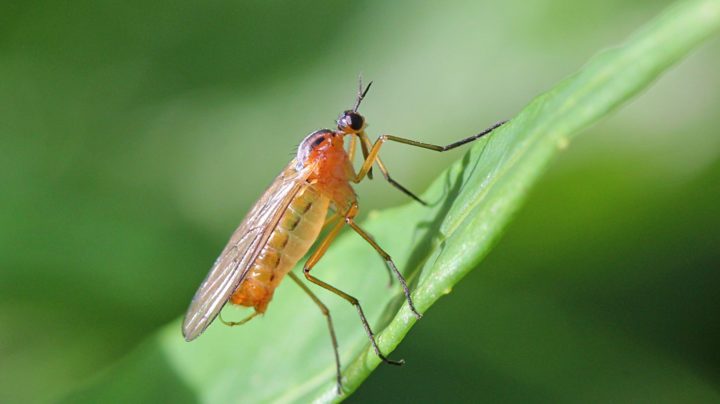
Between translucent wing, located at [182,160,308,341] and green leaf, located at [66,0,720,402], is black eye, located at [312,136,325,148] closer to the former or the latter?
translucent wing, located at [182,160,308,341]

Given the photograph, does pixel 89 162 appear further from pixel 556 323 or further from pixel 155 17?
pixel 556 323

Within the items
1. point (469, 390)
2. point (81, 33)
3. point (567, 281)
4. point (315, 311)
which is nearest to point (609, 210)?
point (567, 281)

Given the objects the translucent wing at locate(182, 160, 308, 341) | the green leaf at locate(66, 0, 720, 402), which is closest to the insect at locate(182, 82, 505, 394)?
the translucent wing at locate(182, 160, 308, 341)

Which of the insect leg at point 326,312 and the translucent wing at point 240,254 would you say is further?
the translucent wing at point 240,254

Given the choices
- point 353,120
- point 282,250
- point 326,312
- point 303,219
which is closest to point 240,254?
point 282,250

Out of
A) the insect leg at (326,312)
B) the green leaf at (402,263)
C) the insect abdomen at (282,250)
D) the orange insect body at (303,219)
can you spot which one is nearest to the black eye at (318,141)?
the orange insect body at (303,219)

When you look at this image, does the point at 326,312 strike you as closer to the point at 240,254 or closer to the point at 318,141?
the point at 240,254

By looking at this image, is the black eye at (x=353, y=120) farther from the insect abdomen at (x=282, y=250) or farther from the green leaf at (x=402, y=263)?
the green leaf at (x=402, y=263)
